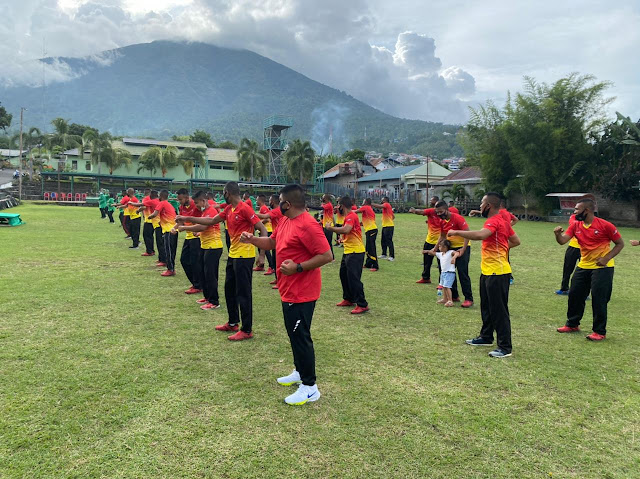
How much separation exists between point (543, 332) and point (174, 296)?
261 inches

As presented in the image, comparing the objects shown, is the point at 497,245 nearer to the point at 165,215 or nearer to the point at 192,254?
the point at 192,254

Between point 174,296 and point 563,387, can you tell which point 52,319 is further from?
point 563,387

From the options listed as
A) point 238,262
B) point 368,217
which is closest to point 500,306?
point 238,262

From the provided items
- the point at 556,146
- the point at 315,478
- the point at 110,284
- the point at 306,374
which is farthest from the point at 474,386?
the point at 556,146

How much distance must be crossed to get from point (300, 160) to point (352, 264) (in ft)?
164

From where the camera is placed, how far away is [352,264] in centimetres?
739

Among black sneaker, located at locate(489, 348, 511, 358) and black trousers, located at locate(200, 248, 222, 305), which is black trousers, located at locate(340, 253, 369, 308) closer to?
black trousers, located at locate(200, 248, 222, 305)

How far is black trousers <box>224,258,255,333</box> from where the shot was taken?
5754mm

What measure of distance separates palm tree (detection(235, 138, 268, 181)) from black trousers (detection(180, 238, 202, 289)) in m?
47.6

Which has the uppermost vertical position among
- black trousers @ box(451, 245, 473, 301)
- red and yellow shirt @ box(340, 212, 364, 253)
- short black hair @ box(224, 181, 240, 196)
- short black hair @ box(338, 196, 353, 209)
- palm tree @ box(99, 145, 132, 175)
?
palm tree @ box(99, 145, 132, 175)

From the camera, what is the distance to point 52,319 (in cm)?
614

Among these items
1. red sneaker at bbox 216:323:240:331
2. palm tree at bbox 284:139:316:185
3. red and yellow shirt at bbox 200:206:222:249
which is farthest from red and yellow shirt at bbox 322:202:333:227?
palm tree at bbox 284:139:316:185

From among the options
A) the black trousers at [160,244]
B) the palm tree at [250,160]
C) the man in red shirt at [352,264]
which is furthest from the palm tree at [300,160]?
the man in red shirt at [352,264]

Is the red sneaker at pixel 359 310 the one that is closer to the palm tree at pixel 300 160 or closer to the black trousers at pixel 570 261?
the black trousers at pixel 570 261
